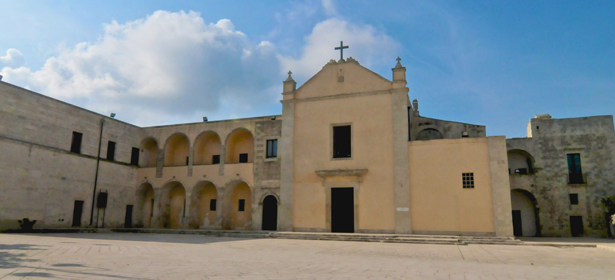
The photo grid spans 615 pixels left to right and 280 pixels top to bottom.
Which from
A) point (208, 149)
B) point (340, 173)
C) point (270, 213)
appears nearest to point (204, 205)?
point (208, 149)

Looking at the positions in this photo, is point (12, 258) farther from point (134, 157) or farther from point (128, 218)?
point (134, 157)

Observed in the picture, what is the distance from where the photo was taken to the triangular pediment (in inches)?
903

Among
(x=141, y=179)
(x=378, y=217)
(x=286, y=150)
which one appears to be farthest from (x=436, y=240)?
(x=141, y=179)

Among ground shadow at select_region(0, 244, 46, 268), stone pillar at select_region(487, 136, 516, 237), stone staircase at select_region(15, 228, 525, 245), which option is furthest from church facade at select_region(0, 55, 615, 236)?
ground shadow at select_region(0, 244, 46, 268)

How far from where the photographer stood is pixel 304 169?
2342 centimetres

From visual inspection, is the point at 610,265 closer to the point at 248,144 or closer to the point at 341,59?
the point at 341,59

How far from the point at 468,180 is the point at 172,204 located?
19.9 m

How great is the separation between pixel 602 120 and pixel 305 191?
65.2 ft

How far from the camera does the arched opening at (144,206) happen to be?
28.2m

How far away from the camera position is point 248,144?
91.3 feet

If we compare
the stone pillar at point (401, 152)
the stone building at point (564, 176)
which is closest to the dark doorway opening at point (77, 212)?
the stone pillar at point (401, 152)

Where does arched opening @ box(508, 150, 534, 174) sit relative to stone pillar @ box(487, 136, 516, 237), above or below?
above

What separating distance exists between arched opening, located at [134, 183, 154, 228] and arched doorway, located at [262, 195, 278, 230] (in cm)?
869

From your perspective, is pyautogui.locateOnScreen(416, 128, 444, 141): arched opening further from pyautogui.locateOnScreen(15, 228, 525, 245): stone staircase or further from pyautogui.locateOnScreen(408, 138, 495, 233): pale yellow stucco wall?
pyautogui.locateOnScreen(15, 228, 525, 245): stone staircase
